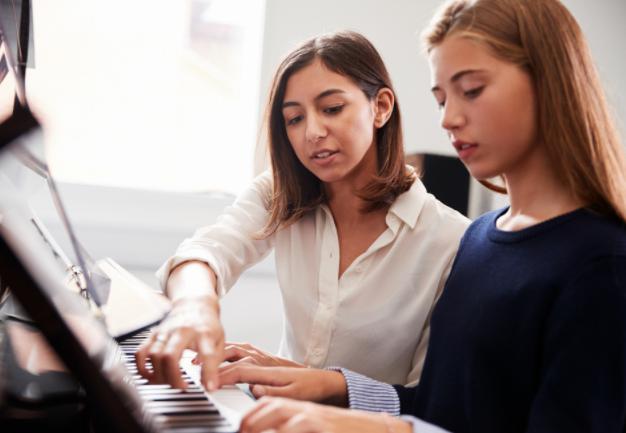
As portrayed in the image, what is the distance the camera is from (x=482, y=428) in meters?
0.90

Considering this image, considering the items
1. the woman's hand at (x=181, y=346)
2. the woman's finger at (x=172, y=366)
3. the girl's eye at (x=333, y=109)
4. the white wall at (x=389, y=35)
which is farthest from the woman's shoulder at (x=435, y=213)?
the white wall at (x=389, y=35)

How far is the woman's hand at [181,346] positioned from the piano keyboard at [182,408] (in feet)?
0.04

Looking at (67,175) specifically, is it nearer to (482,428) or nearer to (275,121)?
(275,121)

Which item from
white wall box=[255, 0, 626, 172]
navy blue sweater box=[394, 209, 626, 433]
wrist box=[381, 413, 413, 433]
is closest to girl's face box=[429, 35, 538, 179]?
navy blue sweater box=[394, 209, 626, 433]

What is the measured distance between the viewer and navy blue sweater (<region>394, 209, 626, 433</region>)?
75 cm

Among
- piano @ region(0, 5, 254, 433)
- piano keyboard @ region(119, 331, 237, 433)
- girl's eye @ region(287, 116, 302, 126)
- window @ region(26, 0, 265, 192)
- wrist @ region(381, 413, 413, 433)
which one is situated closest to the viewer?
piano @ region(0, 5, 254, 433)

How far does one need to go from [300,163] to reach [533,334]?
2.47 feet

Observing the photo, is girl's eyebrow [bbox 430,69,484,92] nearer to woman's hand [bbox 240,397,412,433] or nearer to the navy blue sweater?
the navy blue sweater

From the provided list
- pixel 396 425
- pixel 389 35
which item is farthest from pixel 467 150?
pixel 389 35

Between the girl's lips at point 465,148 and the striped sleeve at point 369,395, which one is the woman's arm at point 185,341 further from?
the girl's lips at point 465,148

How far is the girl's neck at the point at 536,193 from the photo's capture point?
897 millimetres

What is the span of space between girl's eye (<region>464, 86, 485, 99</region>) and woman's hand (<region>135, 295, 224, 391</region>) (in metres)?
0.43

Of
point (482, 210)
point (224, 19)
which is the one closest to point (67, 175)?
point (224, 19)

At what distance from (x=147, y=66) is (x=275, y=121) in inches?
55.0
